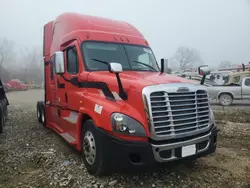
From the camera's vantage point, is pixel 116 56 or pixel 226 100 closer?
pixel 116 56

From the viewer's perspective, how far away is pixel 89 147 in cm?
422

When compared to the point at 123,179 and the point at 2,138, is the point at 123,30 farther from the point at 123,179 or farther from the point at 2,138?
the point at 2,138

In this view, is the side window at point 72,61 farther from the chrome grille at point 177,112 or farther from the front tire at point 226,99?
the front tire at point 226,99

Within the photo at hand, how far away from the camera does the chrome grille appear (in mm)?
3631

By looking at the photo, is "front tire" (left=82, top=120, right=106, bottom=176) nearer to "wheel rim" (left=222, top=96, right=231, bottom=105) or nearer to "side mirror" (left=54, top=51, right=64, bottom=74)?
"side mirror" (left=54, top=51, right=64, bottom=74)

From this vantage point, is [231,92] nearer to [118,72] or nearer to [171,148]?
[171,148]

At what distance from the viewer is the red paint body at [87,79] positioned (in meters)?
3.82

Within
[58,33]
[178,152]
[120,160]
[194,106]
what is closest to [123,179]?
[120,160]

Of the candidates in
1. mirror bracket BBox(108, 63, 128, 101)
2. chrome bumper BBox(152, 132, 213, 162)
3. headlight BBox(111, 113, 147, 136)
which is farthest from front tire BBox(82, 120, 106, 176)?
chrome bumper BBox(152, 132, 213, 162)

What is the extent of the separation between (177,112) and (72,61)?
8.90ft

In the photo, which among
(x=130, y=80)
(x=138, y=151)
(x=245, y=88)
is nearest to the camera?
(x=138, y=151)

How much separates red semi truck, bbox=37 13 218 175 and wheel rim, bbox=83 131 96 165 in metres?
0.02

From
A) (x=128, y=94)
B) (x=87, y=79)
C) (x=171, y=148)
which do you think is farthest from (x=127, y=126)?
(x=87, y=79)

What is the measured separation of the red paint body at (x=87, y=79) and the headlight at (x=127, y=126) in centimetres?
6
